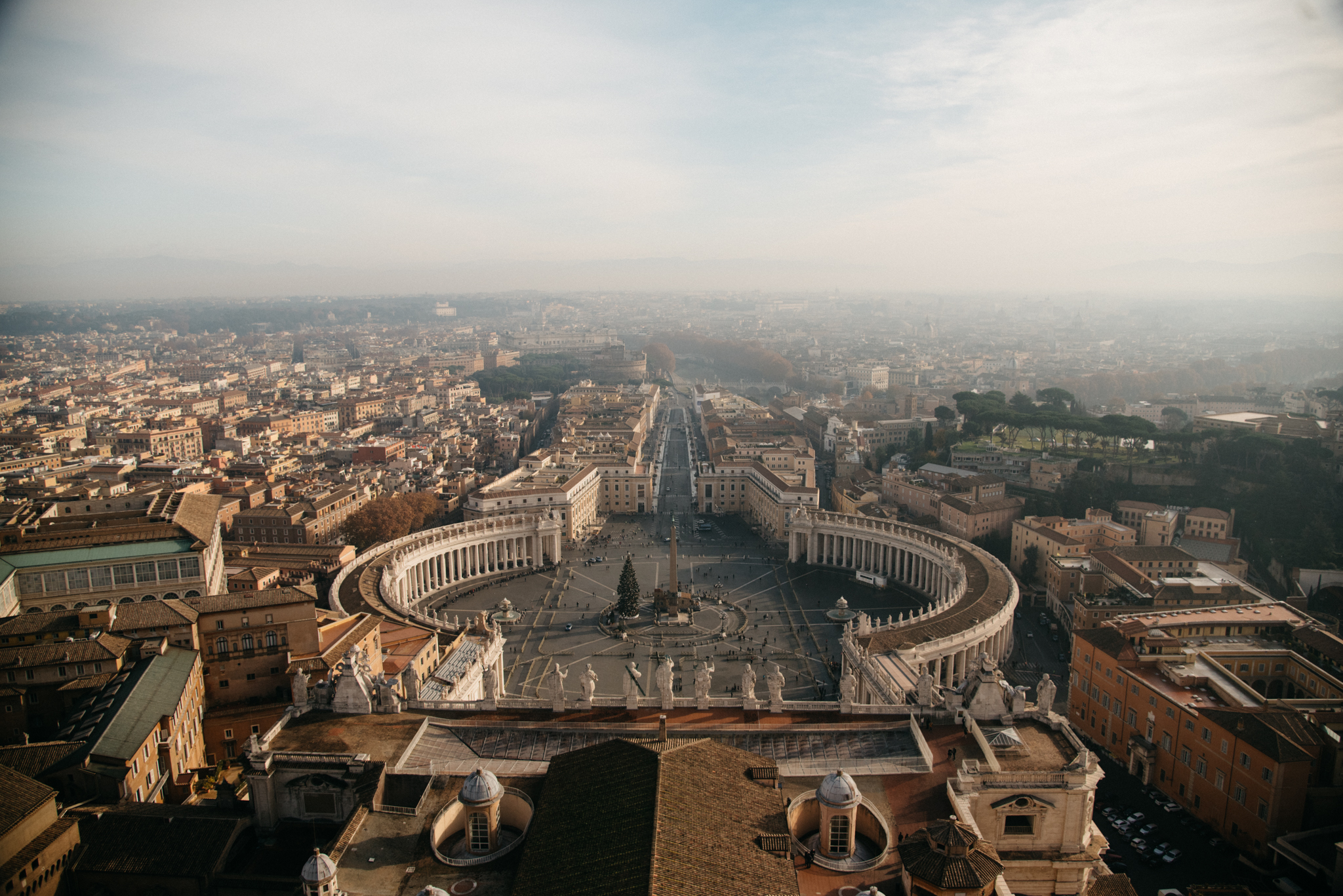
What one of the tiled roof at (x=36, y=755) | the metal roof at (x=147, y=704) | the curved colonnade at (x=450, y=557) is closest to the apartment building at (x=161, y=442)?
the curved colonnade at (x=450, y=557)

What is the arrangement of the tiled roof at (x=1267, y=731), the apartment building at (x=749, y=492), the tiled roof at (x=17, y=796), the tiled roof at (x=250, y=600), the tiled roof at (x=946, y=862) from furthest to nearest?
the apartment building at (x=749, y=492) < the tiled roof at (x=250, y=600) < the tiled roof at (x=1267, y=731) < the tiled roof at (x=17, y=796) < the tiled roof at (x=946, y=862)

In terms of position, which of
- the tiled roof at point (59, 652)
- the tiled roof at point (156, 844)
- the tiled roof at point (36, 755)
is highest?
the tiled roof at point (59, 652)

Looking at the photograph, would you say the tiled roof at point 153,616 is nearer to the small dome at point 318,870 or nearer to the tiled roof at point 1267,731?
the small dome at point 318,870

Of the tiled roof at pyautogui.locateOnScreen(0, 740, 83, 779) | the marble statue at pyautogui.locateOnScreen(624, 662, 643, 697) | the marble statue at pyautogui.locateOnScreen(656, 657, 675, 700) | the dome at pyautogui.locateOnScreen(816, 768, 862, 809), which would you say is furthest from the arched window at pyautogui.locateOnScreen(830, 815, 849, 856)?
the tiled roof at pyautogui.locateOnScreen(0, 740, 83, 779)

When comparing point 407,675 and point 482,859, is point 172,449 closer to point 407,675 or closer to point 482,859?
point 407,675

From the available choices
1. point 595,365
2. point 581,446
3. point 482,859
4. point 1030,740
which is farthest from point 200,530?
point 595,365

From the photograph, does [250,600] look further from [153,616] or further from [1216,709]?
[1216,709]
